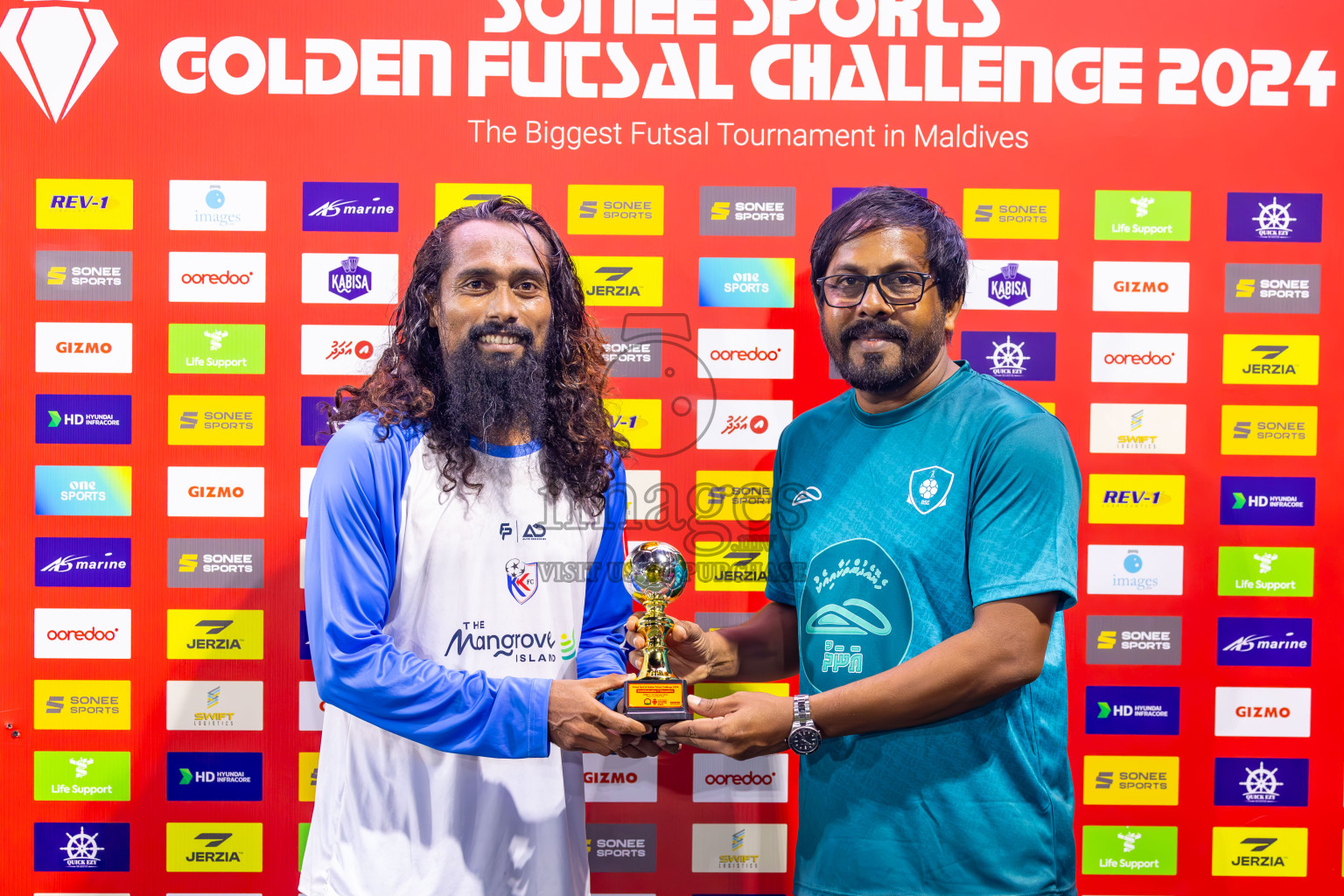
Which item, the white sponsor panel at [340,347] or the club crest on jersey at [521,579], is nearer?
the club crest on jersey at [521,579]

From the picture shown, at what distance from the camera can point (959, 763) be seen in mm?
2100

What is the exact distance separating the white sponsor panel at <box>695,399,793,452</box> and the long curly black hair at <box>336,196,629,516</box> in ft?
1.82

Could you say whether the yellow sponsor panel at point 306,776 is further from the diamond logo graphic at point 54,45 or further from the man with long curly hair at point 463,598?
the diamond logo graphic at point 54,45

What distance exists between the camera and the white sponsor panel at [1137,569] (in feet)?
9.65

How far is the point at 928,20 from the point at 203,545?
10.1 ft

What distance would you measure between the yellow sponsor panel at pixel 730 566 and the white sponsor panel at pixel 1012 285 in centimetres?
113

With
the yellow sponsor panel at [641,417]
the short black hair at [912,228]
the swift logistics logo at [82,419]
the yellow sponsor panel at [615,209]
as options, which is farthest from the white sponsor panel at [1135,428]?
the swift logistics logo at [82,419]

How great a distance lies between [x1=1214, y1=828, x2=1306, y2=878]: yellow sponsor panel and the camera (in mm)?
2975

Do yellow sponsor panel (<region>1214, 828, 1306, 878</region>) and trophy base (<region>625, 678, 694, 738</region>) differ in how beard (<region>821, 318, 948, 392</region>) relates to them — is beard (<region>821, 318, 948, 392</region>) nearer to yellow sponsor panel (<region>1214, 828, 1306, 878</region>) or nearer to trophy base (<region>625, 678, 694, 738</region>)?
trophy base (<region>625, 678, 694, 738</region>)

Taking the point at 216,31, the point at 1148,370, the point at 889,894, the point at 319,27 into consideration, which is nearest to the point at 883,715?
the point at 889,894

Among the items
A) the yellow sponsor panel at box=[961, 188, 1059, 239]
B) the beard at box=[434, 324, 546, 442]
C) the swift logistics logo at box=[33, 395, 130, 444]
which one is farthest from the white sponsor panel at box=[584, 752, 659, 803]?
the yellow sponsor panel at box=[961, 188, 1059, 239]

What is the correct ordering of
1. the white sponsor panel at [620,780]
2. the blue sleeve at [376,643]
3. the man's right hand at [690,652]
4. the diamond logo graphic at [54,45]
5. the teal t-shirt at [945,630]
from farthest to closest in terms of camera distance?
1. the white sponsor panel at [620,780]
2. the diamond logo graphic at [54,45]
3. the man's right hand at [690,652]
4. the teal t-shirt at [945,630]
5. the blue sleeve at [376,643]

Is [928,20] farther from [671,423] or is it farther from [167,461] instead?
[167,461]

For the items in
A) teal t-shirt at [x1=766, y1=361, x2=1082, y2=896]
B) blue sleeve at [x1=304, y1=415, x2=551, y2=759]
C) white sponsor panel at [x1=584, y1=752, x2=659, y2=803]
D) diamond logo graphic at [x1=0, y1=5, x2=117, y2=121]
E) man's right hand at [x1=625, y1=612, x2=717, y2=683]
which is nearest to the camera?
blue sleeve at [x1=304, y1=415, x2=551, y2=759]
